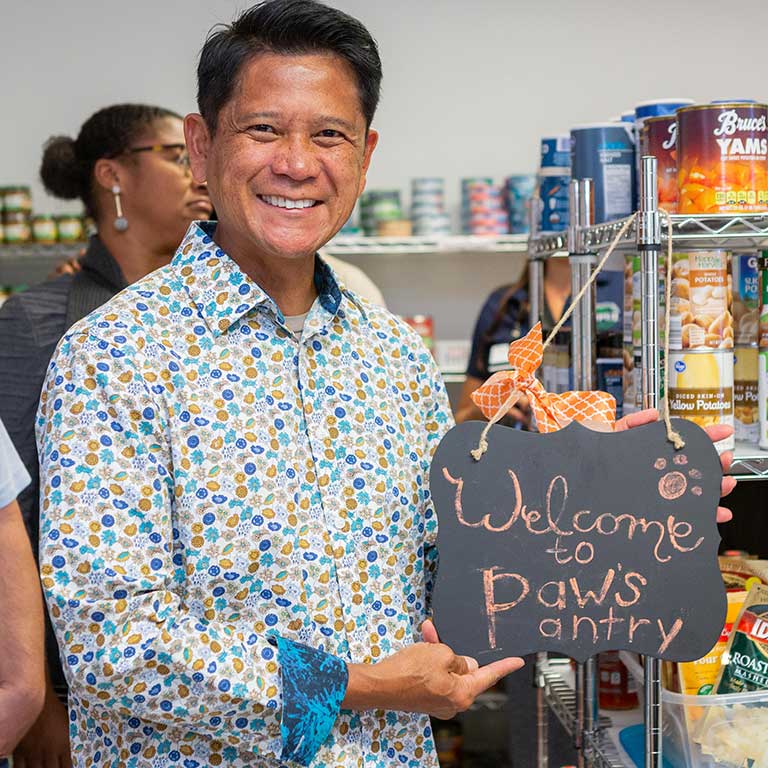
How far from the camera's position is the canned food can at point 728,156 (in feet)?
5.22

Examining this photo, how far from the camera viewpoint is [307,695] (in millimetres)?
1215

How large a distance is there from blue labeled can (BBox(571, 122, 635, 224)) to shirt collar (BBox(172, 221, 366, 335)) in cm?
71

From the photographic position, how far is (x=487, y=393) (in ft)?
4.80

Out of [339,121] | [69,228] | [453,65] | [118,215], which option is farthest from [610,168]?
[453,65]

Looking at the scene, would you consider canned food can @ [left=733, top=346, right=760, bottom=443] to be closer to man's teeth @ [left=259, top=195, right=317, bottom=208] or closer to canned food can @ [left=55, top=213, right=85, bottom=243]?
man's teeth @ [left=259, top=195, right=317, bottom=208]

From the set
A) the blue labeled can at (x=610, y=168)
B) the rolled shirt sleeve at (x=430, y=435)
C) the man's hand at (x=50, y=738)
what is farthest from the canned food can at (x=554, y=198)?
the man's hand at (x=50, y=738)

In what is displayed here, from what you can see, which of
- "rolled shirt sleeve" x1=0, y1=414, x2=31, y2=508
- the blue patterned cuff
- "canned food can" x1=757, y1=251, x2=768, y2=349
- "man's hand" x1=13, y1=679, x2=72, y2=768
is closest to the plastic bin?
"canned food can" x1=757, y1=251, x2=768, y2=349

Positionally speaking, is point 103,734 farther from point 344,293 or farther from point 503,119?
point 503,119

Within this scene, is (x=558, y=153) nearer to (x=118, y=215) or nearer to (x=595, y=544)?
(x=595, y=544)

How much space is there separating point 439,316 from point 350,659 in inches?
161

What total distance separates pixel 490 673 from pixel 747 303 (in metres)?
0.89

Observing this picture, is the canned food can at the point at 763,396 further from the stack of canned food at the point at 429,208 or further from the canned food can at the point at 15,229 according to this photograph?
the canned food can at the point at 15,229

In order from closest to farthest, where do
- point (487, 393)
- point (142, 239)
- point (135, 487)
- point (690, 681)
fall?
1. point (135, 487)
2. point (487, 393)
3. point (690, 681)
4. point (142, 239)

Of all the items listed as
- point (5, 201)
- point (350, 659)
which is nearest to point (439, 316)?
point (5, 201)
